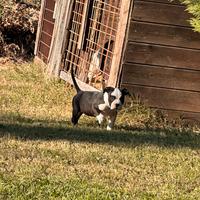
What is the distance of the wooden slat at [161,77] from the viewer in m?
10.8

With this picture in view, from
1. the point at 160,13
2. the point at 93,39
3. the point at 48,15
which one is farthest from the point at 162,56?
the point at 48,15

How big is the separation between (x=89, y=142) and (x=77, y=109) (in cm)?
229

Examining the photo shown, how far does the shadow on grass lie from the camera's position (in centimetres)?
817

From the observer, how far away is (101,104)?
31.8 feet

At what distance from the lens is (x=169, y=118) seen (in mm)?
11031

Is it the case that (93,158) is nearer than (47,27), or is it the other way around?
(93,158)

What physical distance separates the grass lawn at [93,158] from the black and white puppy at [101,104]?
218 millimetres

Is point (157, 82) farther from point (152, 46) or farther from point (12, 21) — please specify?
point (12, 21)

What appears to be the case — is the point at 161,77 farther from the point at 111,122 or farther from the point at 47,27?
the point at 47,27

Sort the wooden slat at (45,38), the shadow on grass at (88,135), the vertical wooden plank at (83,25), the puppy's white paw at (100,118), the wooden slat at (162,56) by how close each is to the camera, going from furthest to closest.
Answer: the wooden slat at (45,38) < the vertical wooden plank at (83,25) < the wooden slat at (162,56) < the puppy's white paw at (100,118) < the shadow on grass at (88,135)

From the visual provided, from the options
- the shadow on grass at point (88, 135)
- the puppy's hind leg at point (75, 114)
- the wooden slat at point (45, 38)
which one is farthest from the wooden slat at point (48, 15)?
the shadow on grass at point (88, 135)

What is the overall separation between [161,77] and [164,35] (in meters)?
0.71

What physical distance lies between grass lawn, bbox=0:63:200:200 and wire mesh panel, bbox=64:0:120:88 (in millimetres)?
1708

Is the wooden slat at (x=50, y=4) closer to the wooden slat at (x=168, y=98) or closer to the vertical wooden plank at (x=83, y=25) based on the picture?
the vertical wooden plank at (x=83, y=25)
